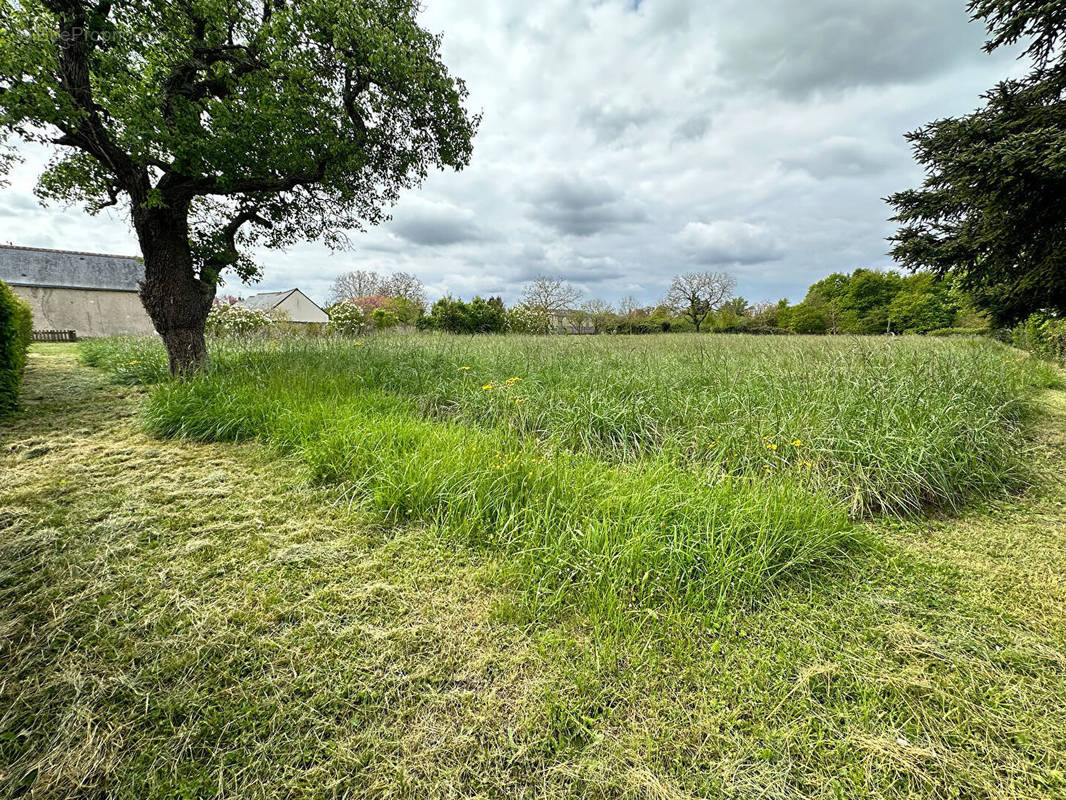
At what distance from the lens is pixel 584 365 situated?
5812mm

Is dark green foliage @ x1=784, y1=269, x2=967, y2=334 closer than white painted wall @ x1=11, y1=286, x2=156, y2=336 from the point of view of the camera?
No

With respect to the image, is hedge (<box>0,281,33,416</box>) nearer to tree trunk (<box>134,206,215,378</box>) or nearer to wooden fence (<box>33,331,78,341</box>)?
tree trunk (<box>134,206,215,378</box>)

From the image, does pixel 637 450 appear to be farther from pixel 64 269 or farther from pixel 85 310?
pixel 64 269

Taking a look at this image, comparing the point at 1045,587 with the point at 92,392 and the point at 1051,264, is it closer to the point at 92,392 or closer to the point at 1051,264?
the point at 1051,264

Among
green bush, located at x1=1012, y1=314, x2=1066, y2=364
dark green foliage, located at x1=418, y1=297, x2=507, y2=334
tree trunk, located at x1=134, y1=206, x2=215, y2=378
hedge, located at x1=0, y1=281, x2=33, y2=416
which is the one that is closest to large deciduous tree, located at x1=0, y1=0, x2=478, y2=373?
tree trunk, located at x1=134, y1=206, x2=215, y2=378

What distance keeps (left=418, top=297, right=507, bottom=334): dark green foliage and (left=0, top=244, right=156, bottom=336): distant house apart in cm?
1683

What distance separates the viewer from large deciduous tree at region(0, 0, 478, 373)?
3758 mm

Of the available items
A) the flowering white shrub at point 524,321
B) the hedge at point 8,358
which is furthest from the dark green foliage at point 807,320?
the hedge at point 8,358

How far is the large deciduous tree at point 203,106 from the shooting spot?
376 centimetres

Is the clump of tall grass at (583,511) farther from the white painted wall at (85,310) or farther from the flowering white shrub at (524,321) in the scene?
the white painted wall at (85,310)

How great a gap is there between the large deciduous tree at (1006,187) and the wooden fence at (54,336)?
32.9 m

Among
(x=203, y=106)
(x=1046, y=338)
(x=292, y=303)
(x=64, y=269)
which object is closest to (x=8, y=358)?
(x=203, y=106)

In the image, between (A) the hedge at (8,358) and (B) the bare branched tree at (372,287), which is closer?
(A) the hedge at (8,358)

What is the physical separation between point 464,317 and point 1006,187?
53.8 feet
